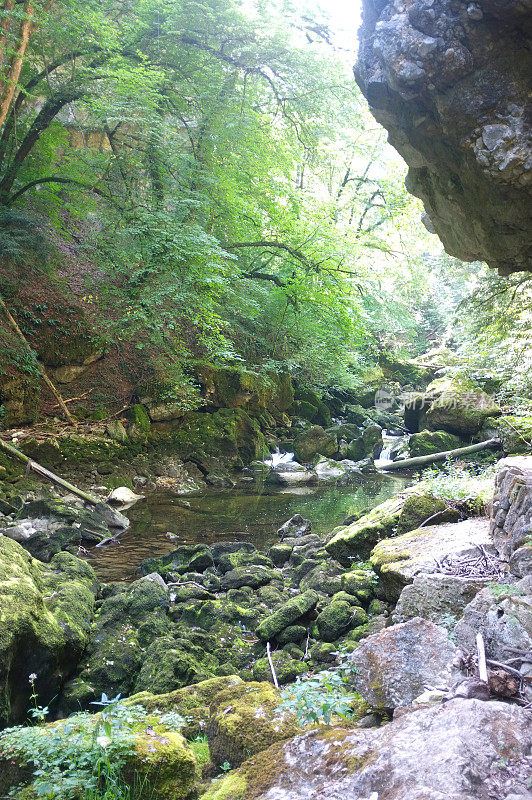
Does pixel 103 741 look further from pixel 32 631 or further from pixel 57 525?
pixel 57 525

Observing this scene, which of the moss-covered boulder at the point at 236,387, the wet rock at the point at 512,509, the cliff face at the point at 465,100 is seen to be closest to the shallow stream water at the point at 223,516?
the moss-covered boulder at the point at 236,387

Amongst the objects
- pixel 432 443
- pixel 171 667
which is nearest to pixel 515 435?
pixel 432 443

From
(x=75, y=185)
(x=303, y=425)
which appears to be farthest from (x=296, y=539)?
(x=303, y=425)

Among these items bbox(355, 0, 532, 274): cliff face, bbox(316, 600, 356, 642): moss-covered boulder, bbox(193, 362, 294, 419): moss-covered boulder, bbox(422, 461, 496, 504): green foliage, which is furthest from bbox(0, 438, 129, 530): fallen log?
bbox(355, 0, 532, 274): cliff face

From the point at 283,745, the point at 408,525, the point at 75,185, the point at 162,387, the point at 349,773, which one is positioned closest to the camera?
the point at 349,773

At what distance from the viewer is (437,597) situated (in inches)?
147

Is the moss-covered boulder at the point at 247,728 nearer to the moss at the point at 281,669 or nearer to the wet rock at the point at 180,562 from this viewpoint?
the moss at the point at 281,669

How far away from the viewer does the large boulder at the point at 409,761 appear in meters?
1.65

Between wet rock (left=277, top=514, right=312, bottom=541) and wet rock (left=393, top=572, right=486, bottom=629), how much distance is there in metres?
5.69

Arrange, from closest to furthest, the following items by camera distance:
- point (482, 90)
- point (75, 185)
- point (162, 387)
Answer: point (482, 90) < point (75, 185) < point (162, 387)

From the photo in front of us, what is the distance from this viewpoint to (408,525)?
6.50 meters

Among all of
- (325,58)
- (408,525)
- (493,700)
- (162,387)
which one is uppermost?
(325,58)

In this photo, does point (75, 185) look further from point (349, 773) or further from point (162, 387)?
point (349, 773)

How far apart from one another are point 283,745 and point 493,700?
93 cm
